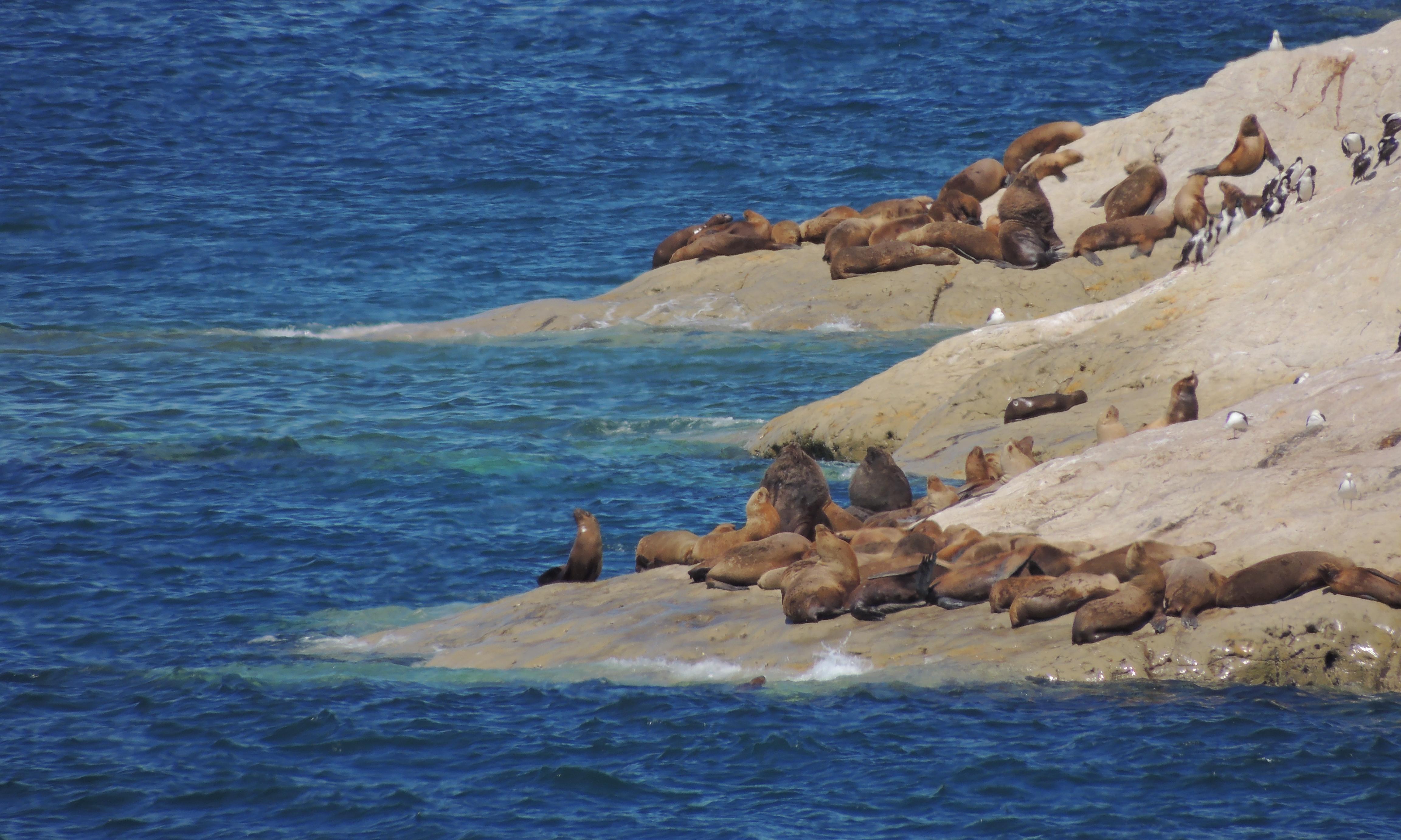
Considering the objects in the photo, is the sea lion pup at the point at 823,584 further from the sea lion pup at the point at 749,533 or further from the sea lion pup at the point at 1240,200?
the sea lion pup at the point at 1240,200

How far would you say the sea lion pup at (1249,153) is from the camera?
63.1 feet

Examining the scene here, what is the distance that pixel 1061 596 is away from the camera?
9.54 metres

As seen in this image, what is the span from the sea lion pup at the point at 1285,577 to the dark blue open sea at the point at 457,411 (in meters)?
0.64

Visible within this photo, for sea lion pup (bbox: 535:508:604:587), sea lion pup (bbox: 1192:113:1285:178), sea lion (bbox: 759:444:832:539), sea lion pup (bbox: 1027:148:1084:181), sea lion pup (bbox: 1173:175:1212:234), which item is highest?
sea lion pup (bbox: 1192:113:1285:178)

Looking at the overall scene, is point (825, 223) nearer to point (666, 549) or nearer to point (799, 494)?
point (666, 549)

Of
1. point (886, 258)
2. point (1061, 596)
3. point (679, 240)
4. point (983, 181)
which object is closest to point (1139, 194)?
point (983, 181)

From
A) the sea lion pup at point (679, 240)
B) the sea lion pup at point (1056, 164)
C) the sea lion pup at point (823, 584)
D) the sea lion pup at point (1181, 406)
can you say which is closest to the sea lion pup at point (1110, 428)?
the sea lion pup at point (1181, 406)

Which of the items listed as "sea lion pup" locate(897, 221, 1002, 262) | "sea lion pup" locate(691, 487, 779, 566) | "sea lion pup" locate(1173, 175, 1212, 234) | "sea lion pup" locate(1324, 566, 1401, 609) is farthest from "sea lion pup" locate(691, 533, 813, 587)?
"sea lion pup" locate(897, 221, 1002, 262)

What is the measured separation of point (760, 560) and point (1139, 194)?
11.3m

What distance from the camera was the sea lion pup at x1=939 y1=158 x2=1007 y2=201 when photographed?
23141 millimetres

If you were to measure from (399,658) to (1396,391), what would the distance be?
281 inches

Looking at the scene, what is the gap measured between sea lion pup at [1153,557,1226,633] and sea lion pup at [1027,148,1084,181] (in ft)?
44.9

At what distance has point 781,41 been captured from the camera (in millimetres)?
46000

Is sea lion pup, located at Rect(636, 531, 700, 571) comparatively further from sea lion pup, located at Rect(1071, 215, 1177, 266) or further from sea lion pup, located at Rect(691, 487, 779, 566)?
sea lion pup, located at Rect(1071, 215, 1177, 266)
